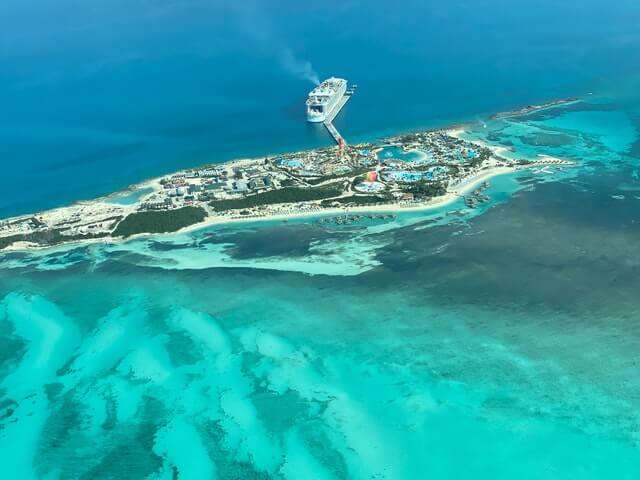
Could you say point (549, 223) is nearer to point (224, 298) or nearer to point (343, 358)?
point (343, 358)

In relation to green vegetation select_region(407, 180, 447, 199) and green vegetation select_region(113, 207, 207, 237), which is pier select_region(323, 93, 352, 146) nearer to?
green vegetation select_region(407, 180, 447, 199)

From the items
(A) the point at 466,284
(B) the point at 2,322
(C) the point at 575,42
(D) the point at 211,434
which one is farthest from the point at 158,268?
(C) the point at 575,42

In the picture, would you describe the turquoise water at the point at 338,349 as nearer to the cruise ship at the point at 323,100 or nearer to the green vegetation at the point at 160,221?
the green vegetation at the point at 160,221

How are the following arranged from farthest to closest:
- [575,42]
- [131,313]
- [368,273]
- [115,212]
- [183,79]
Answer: [575,42] → [183,79] → [115,212] → [368,273] → [131,313]

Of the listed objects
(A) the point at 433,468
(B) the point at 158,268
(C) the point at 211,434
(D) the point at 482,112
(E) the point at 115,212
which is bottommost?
(A) the point at 433,468

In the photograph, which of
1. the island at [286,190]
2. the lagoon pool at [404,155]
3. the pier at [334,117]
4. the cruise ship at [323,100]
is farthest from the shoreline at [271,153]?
the cruise ship at [323,100]

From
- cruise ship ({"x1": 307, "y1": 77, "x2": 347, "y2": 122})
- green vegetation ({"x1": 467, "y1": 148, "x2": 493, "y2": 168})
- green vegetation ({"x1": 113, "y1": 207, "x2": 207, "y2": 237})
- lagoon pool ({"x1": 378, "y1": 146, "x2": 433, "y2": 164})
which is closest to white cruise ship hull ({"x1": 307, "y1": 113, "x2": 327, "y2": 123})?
cruise ship ({"x1": 307, "y1": 77, "x2": 347, "y2": 122})

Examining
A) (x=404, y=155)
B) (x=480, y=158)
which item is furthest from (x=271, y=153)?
(x=480, y=158)
